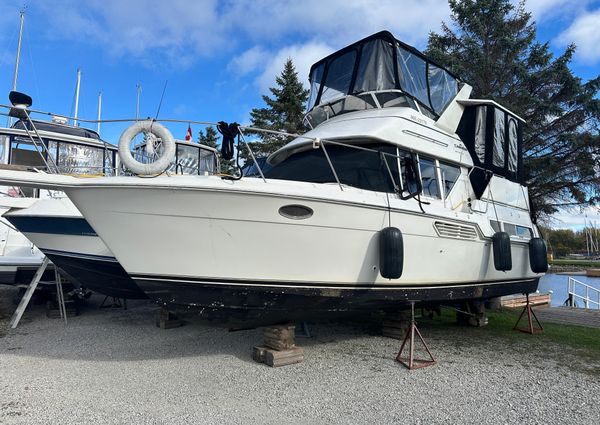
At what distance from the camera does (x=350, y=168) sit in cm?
514

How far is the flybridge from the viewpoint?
20.4 ft

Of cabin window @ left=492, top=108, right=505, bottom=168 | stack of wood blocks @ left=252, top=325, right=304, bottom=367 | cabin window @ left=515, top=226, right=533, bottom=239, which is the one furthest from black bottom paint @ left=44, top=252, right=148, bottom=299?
cabin window @ left=515, top=226, right=533, bottom=239

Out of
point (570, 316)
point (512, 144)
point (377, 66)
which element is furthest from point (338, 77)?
point (570, 316)

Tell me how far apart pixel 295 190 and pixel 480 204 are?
11.8 ft

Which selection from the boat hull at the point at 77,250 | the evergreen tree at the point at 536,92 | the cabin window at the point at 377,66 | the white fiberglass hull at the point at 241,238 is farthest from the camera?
the evergreen tree at the point at 536,92

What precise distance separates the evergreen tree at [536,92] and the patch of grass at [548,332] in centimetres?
569

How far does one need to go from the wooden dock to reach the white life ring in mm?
8221

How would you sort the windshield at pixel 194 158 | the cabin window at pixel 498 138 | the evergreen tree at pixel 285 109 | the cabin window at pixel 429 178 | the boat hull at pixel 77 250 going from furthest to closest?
the evergreen tree at pixel 285 109 < the windshield at pixel 194 158 < the cabin window at pixel 498 138 < the boat hull at pixel 77 250 < the cabin window at pixel 429 178

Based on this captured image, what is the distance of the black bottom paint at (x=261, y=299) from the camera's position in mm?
4324

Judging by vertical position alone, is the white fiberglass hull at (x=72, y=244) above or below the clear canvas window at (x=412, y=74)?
below

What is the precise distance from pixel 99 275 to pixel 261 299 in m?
3.90

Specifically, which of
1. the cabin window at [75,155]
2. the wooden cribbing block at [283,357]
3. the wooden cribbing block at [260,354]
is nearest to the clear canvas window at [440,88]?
the wooden cribbing block at [283,357]

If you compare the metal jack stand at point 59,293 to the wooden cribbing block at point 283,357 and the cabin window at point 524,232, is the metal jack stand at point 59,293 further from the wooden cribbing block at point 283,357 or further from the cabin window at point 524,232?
the cabin window at point 524,232

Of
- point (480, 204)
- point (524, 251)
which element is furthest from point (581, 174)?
point (480, 204)
